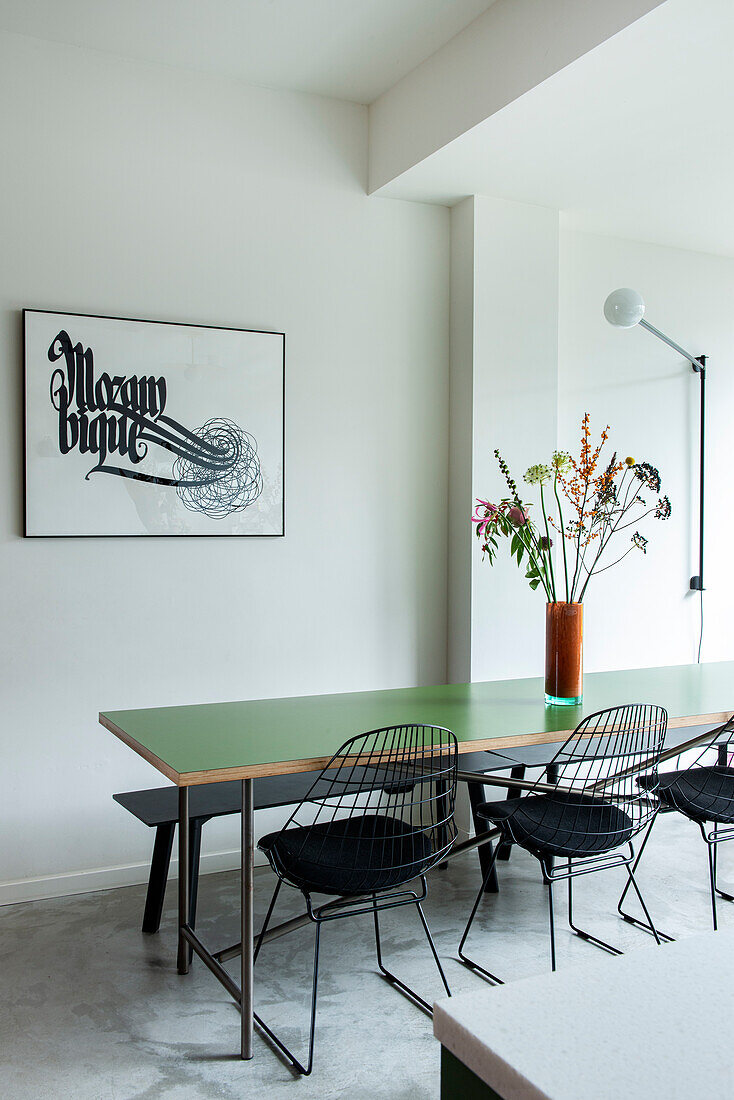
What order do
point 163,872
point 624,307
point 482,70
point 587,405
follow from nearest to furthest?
point 163,872, point 482,70, point 624,307, point 587,405

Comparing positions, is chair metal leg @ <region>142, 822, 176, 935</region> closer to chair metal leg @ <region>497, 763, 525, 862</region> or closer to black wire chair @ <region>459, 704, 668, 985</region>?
black wire chair @ <region>459, 704, 668, 985</region>

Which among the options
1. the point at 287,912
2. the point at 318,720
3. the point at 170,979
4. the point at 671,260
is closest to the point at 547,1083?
the point at 318,720

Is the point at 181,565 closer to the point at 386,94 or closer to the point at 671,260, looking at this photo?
the point at 386,94

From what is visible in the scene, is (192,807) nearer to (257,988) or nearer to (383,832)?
(257,988)

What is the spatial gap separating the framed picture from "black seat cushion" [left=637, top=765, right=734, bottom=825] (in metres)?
1.75

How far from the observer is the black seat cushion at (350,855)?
234 cm

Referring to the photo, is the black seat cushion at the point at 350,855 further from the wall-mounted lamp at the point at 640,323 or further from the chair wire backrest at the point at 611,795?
the wall-mounted lamp at the point at 640,323

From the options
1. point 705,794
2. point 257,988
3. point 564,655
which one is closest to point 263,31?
point 564,655

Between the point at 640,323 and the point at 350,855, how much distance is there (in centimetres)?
327

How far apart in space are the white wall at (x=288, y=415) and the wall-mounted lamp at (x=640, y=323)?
29.6 inches

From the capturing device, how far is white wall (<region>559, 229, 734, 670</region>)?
14.9 ft

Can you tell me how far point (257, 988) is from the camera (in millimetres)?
2719

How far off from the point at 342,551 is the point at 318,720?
129 cm

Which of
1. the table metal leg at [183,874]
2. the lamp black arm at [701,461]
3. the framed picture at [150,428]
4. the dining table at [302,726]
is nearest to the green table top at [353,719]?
the dining table at [302,726]
